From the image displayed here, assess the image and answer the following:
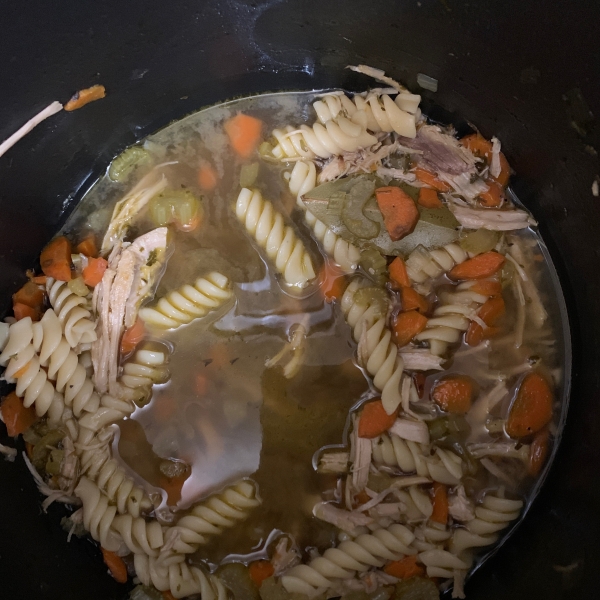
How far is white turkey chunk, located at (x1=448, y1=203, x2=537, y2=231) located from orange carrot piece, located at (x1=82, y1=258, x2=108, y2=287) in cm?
185

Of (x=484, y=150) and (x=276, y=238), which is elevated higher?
(x=276, y=238)

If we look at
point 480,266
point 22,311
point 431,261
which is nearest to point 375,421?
point 431,261

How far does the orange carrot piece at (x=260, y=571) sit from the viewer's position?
2611mm

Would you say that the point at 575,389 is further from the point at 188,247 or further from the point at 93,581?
the point at 93,581

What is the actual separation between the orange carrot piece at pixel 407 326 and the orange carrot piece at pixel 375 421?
34cm

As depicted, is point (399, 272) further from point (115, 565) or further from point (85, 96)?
point (115, 565)

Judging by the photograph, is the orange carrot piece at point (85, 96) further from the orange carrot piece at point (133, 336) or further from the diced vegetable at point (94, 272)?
the orange carrot piece at point (133, 336)

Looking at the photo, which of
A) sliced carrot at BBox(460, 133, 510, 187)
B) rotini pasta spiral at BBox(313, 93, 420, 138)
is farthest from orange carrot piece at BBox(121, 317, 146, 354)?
sliced carrot at BBox(460, 133, 510, 187)

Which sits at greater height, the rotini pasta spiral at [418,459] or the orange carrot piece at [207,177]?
the orange carrot piece at [207,177]

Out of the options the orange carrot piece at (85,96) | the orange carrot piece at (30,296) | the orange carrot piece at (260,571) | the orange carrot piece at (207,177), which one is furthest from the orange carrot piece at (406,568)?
the orange carrot piece at (85,96)

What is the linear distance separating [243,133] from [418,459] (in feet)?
6.42

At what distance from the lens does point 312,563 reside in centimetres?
255

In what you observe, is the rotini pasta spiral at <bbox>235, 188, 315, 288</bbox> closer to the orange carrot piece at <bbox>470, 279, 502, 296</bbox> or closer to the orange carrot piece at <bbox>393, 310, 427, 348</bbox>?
the orange carrot piece at <bbox>393, 310, 427, 348</bbox>

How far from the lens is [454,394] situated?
105 inches
